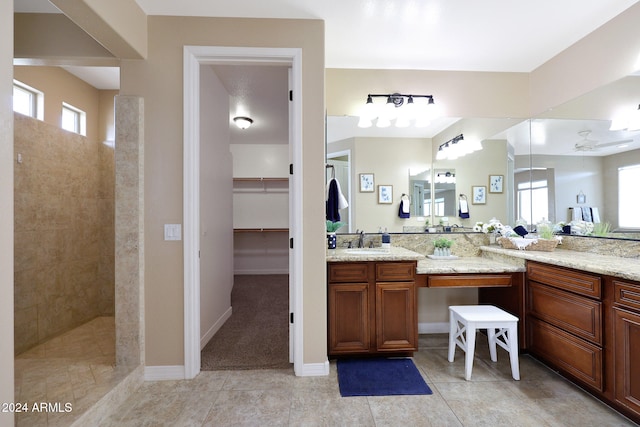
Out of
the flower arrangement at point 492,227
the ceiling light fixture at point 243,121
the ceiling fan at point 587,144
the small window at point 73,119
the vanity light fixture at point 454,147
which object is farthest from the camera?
the ceiling light fixture at point 243,121

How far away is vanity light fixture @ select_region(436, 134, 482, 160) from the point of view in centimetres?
296

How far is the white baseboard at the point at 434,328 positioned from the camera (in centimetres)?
292

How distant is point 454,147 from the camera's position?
296cm

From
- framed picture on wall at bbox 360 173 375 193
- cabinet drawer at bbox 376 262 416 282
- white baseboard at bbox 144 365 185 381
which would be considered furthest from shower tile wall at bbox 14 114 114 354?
cabinet drawer at bbox 376 262 416 282

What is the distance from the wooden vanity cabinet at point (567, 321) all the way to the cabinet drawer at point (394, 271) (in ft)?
3.29

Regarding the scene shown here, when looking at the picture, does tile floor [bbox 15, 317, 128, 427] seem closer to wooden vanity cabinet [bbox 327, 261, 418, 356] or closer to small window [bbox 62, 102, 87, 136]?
wooden vanity cabinet [bbox 327, 261, 418, 356]

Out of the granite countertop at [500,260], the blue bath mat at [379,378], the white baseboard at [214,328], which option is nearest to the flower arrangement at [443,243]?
the granite countertop at [500,260]

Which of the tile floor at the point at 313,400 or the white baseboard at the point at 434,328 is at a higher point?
the white baseboard at the point at 434,328

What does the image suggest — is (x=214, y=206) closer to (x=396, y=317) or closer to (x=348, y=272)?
(x=348, y=272)

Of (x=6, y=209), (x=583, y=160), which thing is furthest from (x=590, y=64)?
(x=6, y=209)

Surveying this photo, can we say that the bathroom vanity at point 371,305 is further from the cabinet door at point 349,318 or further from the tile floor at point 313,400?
the tile floor at point 313,400

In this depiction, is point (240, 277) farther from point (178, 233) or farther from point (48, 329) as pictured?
point (178, 233)

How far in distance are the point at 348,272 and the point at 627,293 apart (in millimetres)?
1679

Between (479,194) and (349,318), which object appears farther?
(479,194)
